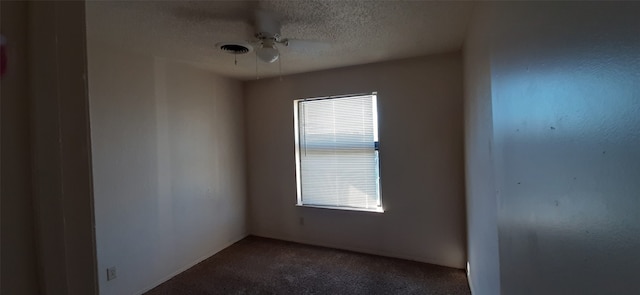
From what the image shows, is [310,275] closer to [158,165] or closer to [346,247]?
[346,247]

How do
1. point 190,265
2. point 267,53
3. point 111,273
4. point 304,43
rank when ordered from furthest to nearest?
point 190,265
point 111,273
point 304,43
point 267,53

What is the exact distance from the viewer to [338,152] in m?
3.69

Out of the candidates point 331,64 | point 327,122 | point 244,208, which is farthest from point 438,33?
point 244,208

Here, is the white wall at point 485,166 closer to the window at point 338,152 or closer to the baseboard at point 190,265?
the window at point 338,152

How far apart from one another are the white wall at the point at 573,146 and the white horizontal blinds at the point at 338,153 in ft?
7.75

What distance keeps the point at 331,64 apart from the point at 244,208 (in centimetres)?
235

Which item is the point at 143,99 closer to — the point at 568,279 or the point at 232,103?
the point at 232,103

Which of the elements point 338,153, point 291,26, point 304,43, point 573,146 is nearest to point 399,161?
point 338,153

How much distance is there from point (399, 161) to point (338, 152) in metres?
0.77

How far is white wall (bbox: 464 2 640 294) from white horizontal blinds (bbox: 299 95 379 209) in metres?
2.36

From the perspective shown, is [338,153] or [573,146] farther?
[338,153]

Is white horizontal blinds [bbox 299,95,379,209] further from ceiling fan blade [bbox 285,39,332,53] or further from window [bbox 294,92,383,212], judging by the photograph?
ceiling fan blade [bbox 285,39,332,53]

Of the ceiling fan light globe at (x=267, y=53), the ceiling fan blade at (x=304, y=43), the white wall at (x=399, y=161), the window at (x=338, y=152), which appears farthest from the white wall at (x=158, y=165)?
the ceiling fan blade at (x=304, y=43)

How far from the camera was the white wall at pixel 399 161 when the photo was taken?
3.06 m
